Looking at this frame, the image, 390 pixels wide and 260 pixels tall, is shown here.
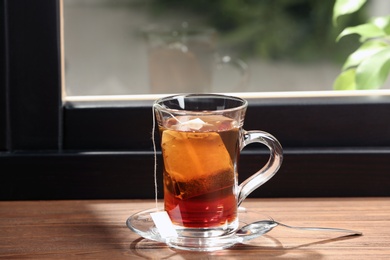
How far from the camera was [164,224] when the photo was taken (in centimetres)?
96

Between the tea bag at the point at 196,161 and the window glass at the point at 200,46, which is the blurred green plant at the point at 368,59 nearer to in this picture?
the window glass at the point at 200,46

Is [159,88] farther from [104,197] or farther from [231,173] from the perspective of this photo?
[231,173]

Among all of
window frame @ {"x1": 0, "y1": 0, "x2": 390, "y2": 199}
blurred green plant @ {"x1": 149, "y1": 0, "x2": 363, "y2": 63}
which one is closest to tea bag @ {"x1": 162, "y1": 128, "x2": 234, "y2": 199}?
window frame @ {"x1": 0, "y1": 0, "x2": 390, "y2": 199}

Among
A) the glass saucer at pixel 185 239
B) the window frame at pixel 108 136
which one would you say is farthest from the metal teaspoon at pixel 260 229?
the window frame at pixel 108 136

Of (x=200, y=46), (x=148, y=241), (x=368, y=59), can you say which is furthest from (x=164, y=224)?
(x=368, y=59)

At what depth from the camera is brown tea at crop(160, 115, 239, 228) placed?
0.91m

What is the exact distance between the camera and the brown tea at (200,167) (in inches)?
35.9

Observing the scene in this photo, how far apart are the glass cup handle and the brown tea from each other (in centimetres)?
4

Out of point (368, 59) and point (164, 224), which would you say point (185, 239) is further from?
point (368, 59)

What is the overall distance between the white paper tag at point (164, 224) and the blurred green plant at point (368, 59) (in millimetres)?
404

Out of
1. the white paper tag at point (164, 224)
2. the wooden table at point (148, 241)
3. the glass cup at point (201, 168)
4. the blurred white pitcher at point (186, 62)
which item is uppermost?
the blurred white pitcher at point (186, 62)

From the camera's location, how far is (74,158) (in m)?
1.15

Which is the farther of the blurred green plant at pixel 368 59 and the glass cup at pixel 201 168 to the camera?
the blurred green plant at pixel 368 59

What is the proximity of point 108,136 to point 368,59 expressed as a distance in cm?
44
